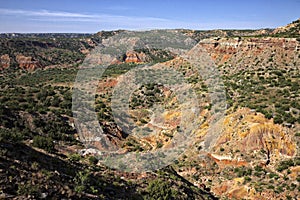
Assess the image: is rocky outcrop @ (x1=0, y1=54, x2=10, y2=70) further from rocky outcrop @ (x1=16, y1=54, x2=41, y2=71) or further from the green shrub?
the green shrub

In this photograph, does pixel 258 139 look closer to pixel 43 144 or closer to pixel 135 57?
pixel 43 144

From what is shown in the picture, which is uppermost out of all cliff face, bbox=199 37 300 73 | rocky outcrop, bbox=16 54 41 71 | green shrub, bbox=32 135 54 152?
cliff face, bbox=199 37 300 73

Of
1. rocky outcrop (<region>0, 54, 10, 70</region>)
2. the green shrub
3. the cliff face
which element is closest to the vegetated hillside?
the green shrub

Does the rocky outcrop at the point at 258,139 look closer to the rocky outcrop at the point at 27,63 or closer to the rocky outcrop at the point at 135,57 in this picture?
the rocky outcrop at the point at 135,57

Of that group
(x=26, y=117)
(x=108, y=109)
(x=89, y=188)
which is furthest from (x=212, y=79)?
(x=89, y=188)

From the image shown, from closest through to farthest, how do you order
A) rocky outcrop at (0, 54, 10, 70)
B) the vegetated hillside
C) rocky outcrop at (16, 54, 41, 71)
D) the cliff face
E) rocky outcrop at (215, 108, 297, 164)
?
the vegetated hillside → rocky outcrop at (215, 108, 297, 164) → the cliff face → rocky outcrop at (0, 54, 10, 70) → rocky outcrop at (16, 54, 41, 71)

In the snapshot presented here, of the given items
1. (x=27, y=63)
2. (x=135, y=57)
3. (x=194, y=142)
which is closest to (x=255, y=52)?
(x=194, y=142)

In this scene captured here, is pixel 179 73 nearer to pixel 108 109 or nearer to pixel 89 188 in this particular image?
pixel 108 109
